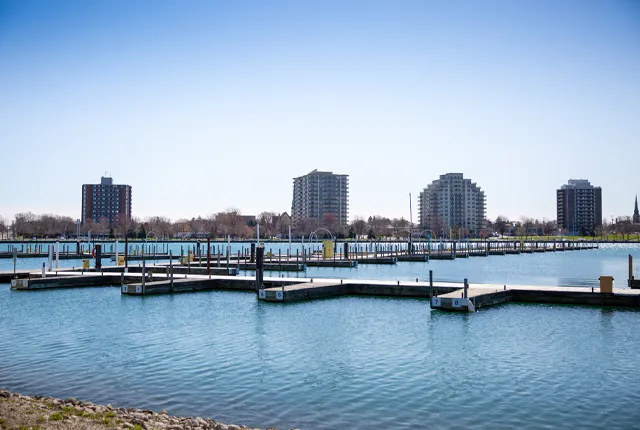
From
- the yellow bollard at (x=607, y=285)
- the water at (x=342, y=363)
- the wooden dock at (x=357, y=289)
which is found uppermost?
the yellow bollard at (x=607, y=285)

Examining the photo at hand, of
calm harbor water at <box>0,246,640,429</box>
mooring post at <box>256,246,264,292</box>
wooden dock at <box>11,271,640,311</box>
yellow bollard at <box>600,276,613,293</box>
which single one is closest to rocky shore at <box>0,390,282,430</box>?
calm harbor water at <box>0,246,640,429</box>

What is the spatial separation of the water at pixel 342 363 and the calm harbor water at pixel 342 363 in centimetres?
6

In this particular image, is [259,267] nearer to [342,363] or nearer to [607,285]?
[342,363]

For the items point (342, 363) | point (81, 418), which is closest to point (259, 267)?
point (342, 363)

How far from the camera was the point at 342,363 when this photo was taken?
19.4 meters

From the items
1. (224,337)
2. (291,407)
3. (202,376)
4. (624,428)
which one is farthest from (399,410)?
(224,337)

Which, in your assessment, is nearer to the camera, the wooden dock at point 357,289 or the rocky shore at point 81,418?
the rocky shore at point 81,418

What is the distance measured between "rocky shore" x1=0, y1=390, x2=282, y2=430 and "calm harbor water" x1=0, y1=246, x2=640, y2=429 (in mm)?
1415

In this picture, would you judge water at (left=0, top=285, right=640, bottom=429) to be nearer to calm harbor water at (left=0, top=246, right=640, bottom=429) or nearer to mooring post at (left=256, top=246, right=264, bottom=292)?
calm harbor water at (left=0, top=246, right=640, bottom=429)

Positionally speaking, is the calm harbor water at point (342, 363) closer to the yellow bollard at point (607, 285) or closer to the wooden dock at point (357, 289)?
the wooden dock at point (357, 289)

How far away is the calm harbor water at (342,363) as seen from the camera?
1448cm

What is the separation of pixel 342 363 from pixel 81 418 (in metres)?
9.14

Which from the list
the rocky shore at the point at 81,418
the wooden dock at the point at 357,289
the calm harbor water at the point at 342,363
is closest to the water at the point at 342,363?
the calm harbor water at the point at 342,363

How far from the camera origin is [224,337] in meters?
24.4
